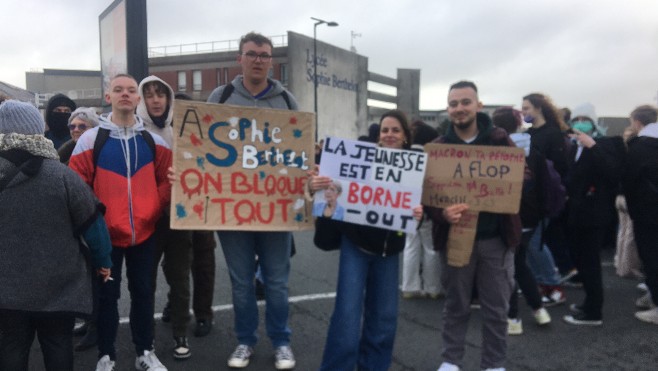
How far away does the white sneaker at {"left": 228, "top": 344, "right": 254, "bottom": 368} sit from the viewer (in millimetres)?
3871

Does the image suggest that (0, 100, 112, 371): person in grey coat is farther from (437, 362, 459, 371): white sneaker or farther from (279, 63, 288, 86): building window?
(279, 63, 288, 86): building window

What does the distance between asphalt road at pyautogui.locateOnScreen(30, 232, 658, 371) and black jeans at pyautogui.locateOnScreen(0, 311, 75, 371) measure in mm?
1097

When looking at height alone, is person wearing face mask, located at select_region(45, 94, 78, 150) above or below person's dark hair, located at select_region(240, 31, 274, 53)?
below

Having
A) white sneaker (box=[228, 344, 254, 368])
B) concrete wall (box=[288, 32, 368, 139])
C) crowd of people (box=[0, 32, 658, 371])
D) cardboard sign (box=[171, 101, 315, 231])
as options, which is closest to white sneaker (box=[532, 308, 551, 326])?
crowd of people (box=[0, 32, 658, 371])

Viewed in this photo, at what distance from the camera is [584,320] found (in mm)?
4914

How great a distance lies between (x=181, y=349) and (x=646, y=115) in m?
4.74

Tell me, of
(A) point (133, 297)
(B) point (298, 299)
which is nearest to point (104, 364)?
(A) point (133, 297)

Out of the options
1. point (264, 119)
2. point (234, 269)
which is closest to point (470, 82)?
point (264, 119)

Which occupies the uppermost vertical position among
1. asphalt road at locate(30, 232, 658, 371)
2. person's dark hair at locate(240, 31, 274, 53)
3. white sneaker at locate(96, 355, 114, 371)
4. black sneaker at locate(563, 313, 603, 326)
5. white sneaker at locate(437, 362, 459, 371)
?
person's dark hair at locate(240, 31, 274, 53)

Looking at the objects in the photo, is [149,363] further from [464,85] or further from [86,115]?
[464,85]

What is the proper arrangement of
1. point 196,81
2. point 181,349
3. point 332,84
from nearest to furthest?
point 181,349 → point 332,84 → point 196,81

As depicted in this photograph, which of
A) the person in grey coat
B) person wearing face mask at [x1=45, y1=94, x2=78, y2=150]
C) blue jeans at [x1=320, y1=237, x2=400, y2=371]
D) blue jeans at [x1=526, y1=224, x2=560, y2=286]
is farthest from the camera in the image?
blue jeans at [x1=526, y1=224, x2=560, y2=286]

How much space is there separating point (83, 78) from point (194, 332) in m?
68.7

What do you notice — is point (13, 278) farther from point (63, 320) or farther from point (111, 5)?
point (111, 5)
